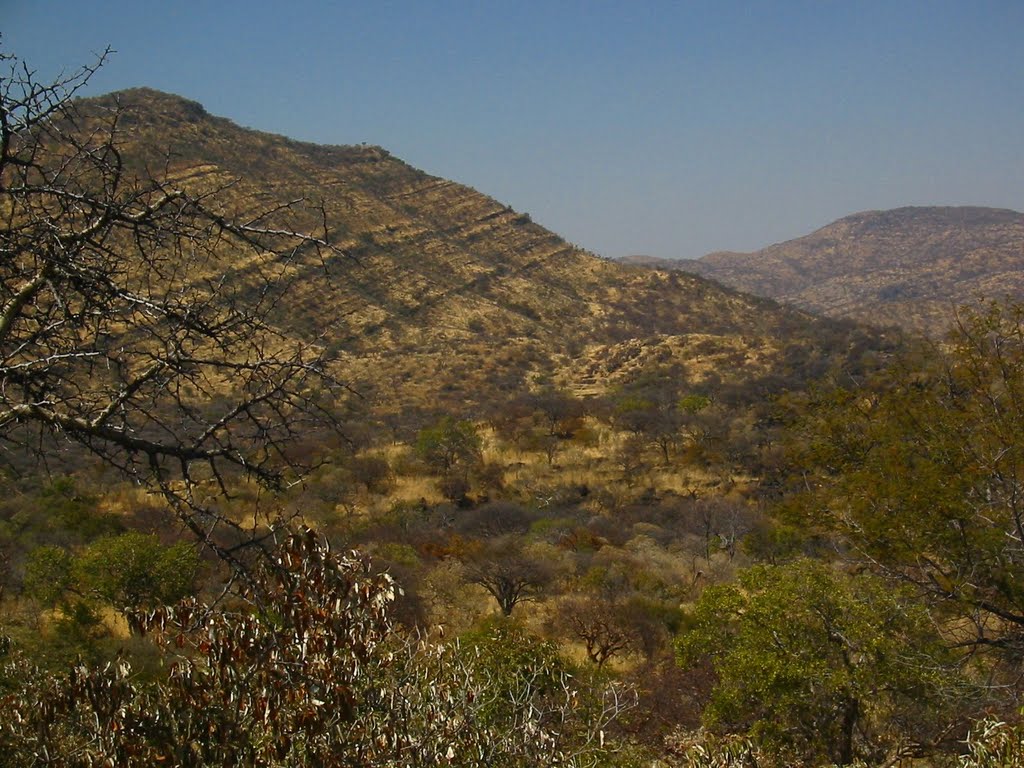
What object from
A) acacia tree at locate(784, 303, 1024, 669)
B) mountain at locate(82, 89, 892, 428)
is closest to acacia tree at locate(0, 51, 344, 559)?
acacia tree at locate(784, 303, 1024, 669)

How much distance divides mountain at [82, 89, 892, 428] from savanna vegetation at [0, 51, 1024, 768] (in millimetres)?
16458

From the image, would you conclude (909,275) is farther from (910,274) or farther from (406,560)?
(406,560)

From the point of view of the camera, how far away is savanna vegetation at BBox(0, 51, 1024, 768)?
9.09ft

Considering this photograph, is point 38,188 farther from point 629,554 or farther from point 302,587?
point 629,554

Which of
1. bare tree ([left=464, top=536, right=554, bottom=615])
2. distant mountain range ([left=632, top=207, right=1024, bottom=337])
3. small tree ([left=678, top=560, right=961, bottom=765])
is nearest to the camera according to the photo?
small tree ([left=678, top=560, right=961, bottom=765])

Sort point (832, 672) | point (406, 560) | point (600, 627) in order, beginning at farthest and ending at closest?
point (406, 560) → point (600, 627) → point (832, 672)

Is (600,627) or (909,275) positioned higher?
(909,275)

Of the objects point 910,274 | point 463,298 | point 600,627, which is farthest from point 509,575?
point 910,274

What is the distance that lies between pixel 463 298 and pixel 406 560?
139 feet

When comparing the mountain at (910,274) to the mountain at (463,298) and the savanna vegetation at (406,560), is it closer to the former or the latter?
the mountain at (463,298)

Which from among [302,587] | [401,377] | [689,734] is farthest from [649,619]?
[401,377]

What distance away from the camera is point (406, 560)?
17.9 metres

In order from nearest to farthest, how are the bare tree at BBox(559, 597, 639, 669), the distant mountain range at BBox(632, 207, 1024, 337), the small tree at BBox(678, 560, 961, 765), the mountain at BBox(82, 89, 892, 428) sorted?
the small tree at BBox(678, 560, 961, 765) < the bare tree at BBox(559, 597, 639, 669) < the mountain at BBox(82, 89, 892, 428) < the distant mountain range at BBox(632, 207, 1024, 337)

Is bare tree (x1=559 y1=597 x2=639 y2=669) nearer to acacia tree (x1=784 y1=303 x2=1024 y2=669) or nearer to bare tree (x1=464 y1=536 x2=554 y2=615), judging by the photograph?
bare tree (x1=464 y1=536 x2=554 y2=615)
